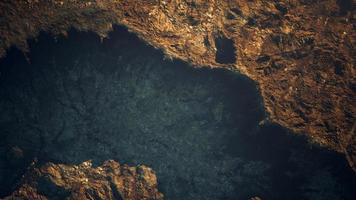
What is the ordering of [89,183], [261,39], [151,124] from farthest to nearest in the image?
[261,39], [151,124], [89,183]

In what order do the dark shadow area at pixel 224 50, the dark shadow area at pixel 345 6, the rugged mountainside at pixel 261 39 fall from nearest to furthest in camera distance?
the rugged mountainside at pixel 261 39 → the dark shadow area at pixel 224 50 → the dark shadow area at pixel 345 6

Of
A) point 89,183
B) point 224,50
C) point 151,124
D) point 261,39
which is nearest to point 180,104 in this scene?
point 151,124

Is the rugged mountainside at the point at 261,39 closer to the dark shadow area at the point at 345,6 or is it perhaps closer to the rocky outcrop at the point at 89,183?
the dark shadow area at the point at 345,6

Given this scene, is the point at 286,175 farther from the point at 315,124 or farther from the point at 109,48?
the point at 109,48

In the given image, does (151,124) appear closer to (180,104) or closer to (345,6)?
(180,104)

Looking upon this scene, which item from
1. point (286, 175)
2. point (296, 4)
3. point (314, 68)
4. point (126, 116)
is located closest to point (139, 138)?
point (126, 116)

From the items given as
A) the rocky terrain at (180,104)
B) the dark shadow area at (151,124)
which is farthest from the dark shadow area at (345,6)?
the dark shadow area at (151,124)
